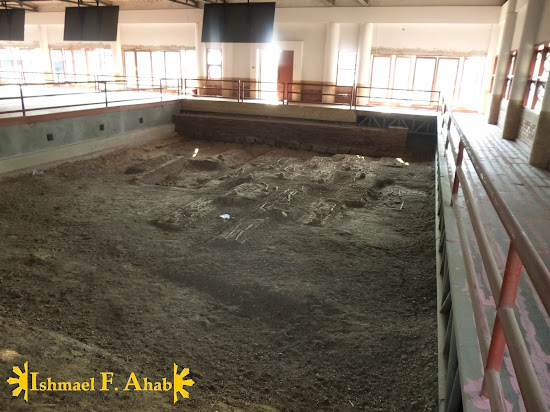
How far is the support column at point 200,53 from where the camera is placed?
1945 centimetres

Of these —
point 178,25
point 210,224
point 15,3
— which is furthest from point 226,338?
point 15,3

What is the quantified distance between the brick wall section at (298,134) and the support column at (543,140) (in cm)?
652

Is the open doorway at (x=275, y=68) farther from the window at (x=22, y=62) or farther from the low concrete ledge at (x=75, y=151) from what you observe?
the window at (x=22, y=62)

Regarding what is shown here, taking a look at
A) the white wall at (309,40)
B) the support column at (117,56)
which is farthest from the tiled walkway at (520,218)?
the support column at (117,56)

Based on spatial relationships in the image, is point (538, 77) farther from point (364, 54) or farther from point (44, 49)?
point (44, 49)

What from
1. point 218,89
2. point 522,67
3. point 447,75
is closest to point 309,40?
point 218,89

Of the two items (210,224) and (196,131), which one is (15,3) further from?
(210,224)

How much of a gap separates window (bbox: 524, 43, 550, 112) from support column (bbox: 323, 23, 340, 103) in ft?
27.2

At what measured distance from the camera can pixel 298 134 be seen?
1550 centimetres

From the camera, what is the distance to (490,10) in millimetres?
15078

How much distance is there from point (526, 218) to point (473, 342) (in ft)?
10.9

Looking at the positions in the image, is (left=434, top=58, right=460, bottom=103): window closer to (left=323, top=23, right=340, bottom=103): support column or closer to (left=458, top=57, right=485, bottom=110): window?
(left=458, top=57, right=485, bottom=110): window

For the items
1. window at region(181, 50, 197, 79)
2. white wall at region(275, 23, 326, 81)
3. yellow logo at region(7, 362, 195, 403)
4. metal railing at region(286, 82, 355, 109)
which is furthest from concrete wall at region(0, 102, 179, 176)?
Result: yellow logo at region(7, 362, 195, 403)

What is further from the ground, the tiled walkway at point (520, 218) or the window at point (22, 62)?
the window at point (22, 62)
